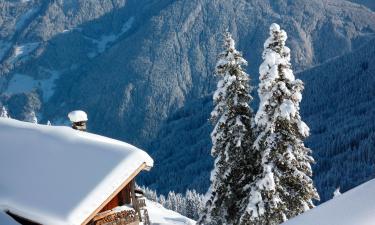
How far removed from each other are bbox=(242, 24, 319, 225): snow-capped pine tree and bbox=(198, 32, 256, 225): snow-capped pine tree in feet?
5.03

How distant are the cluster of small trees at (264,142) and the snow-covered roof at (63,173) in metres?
8.35

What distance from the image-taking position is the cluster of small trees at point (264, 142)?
2234cm

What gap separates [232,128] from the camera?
955 inches

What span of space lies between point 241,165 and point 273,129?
2.95 meters

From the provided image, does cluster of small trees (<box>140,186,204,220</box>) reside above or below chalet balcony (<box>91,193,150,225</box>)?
below

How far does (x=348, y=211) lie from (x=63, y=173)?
8.38m

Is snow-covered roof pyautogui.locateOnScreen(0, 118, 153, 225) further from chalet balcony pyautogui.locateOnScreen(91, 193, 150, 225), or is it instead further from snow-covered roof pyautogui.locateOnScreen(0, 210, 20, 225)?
chalet balcony pyautogui.locateOnScreen(91, 193, 150, 225)

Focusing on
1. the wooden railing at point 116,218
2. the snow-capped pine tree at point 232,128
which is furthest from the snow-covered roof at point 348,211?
the snow-capped pine tree at point 232,128

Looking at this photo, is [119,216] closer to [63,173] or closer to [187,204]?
[63,173]

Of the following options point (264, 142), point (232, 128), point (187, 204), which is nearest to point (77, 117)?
point (232, 128)

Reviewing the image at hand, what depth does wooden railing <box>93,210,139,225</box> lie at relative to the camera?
15555 millimetres

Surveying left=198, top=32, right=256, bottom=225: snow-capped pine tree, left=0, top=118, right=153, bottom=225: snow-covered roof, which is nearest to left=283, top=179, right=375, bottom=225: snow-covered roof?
left=0, top=118, right=153, bottom=225: snow-covered roof

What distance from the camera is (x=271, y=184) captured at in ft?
72.0

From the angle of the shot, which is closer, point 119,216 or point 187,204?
point 119,216
